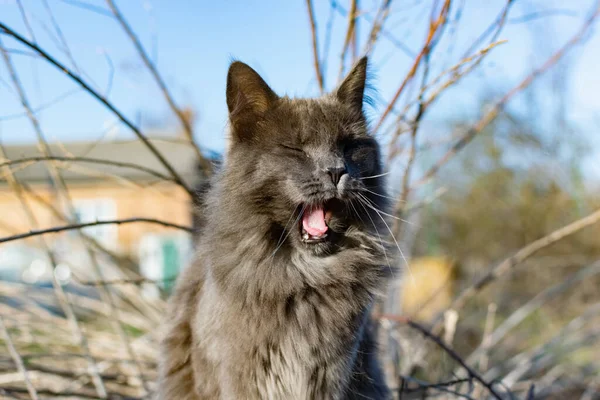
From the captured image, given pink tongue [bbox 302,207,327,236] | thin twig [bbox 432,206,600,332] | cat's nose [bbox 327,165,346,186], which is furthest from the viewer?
thin twig [bbox 432,206,600,332]

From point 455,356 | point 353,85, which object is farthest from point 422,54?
point 455,356

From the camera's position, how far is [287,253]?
2.13 m

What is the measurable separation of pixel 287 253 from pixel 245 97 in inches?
25.4

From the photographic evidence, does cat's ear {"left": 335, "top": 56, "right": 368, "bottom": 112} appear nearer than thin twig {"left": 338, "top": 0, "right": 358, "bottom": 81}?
Yes

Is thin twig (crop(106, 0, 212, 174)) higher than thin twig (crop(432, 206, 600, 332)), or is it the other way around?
thin twig (crop(106, 0, 212, 174))

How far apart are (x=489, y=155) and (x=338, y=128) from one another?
912 centimetres

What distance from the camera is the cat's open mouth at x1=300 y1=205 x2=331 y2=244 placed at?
81.1 inches

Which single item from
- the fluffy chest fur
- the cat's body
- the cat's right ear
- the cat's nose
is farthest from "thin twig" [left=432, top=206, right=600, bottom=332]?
the cat's right ear

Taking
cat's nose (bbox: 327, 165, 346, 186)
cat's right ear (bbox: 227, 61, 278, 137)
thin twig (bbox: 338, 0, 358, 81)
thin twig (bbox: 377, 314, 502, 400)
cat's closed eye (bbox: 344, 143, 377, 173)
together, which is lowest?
thin twig (bbox: 377, 314, 502, 400)

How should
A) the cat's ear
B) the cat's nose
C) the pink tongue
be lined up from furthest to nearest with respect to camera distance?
the cat's ear < the pink tongue < the cat's nose

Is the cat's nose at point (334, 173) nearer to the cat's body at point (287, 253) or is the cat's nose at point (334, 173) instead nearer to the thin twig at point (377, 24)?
the cat's body at point (287, 253)

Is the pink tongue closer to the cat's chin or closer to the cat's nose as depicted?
the cat's chin

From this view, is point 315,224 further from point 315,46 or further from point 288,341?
point 315,46

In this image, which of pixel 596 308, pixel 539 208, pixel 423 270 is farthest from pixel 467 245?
pixel 596 308
